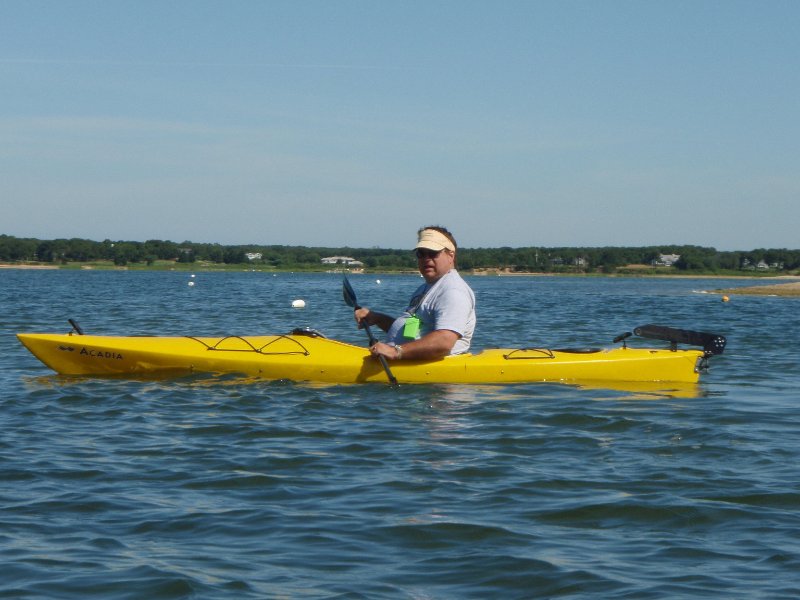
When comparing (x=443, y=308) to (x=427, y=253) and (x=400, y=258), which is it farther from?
(x=400, y=258)

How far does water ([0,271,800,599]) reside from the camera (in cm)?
389

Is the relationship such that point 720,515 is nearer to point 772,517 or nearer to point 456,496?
point 772,517

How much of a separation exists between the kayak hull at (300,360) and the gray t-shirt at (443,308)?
38 cm

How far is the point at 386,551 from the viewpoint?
420cm

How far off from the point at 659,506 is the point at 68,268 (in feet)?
384

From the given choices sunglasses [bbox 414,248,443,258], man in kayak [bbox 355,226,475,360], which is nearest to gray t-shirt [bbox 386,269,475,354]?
man in kayak [bbox 355,226,475,360]

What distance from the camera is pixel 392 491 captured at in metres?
5.16

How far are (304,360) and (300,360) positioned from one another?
4 cm

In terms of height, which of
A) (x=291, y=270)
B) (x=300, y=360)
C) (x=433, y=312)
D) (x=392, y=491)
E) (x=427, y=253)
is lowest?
(x=392, y=491)

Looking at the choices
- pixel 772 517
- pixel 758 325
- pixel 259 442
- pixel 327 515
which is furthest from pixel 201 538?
pixel 758 325

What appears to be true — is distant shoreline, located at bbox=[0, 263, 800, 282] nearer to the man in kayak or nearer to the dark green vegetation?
the dark green vegetation

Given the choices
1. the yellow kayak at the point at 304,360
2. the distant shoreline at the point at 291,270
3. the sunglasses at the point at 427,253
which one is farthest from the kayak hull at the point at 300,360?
the distant shoreline at the point at 291,270

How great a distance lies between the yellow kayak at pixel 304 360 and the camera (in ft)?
29.3

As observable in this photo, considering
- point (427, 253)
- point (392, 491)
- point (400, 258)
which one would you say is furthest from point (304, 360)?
point (400, 258)
